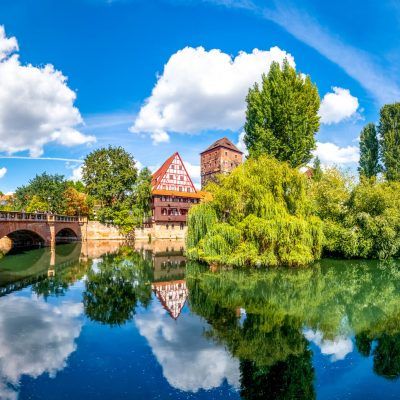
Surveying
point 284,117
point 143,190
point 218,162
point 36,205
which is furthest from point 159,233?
point 284,117

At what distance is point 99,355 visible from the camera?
991cm

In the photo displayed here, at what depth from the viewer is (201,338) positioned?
1129 centimetres

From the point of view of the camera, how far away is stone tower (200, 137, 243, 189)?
81688 millimetres

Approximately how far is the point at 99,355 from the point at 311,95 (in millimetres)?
33851

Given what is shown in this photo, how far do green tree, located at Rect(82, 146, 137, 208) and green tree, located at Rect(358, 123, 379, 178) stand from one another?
36035mm

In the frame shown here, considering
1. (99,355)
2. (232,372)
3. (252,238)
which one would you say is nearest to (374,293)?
(252,238)

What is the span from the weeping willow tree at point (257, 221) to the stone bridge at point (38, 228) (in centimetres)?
1899

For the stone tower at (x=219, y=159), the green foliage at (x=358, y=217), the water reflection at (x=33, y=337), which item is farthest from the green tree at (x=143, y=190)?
the water reflection at (x=33, y=337)

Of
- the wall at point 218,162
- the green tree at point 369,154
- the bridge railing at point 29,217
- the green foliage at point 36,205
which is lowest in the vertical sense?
the bridge railing at point 29,217

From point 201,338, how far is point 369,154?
4991cm

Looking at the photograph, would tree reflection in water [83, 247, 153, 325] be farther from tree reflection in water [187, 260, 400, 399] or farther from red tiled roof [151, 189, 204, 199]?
red tiled roof [151, 189, 204, 199]

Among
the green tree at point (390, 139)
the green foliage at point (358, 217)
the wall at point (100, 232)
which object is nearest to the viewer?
the green foliage at point (358, 217)

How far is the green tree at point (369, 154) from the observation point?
52625 mm

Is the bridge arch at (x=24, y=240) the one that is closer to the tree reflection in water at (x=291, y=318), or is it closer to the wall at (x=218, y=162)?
the tree reflection in water at (x=291, y=318)
